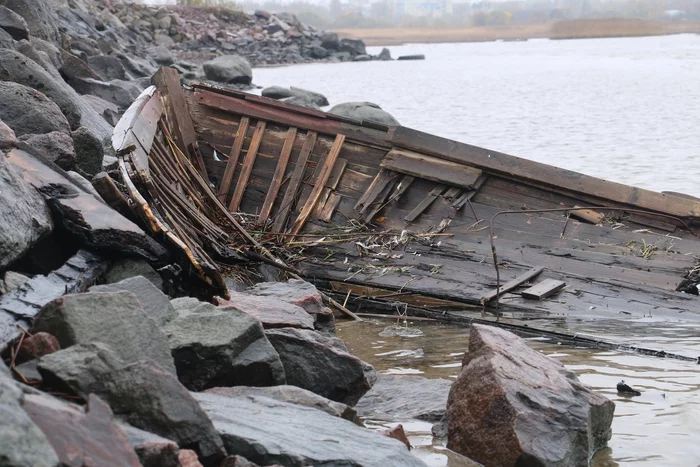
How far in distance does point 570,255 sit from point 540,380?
3.23 m

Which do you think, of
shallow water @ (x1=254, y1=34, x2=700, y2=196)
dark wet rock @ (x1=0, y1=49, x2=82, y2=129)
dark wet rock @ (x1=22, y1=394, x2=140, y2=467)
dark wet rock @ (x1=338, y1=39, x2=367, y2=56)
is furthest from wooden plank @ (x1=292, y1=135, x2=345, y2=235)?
dark wet rock @ (x1=338, y1=39, x2=367, y2=56)

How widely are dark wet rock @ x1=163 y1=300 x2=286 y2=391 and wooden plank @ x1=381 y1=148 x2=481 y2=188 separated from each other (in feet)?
14.5

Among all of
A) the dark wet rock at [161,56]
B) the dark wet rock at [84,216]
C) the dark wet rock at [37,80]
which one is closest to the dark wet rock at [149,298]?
the dark wet rock at [84,216]

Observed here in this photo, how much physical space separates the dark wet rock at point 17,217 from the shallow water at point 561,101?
45.2 feet

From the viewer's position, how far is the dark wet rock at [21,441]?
2328mm

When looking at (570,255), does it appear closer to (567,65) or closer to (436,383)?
(436,383)

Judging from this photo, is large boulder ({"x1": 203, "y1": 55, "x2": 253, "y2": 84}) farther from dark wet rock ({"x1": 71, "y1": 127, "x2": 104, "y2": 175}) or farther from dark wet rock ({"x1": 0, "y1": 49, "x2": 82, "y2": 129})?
dark wet rock ({"x1": 71, "y1": 127, "x2": 104, "y2": 175})

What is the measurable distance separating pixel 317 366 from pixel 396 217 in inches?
158

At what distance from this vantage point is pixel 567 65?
52031mm

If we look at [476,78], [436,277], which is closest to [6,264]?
[436,277]

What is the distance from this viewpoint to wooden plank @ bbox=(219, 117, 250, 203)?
9.71m

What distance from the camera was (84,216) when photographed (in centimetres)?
554

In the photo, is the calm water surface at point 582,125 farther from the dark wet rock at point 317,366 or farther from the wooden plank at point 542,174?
the wooden plank at point 542,174

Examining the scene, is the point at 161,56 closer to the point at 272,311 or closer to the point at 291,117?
the point at 291,117
